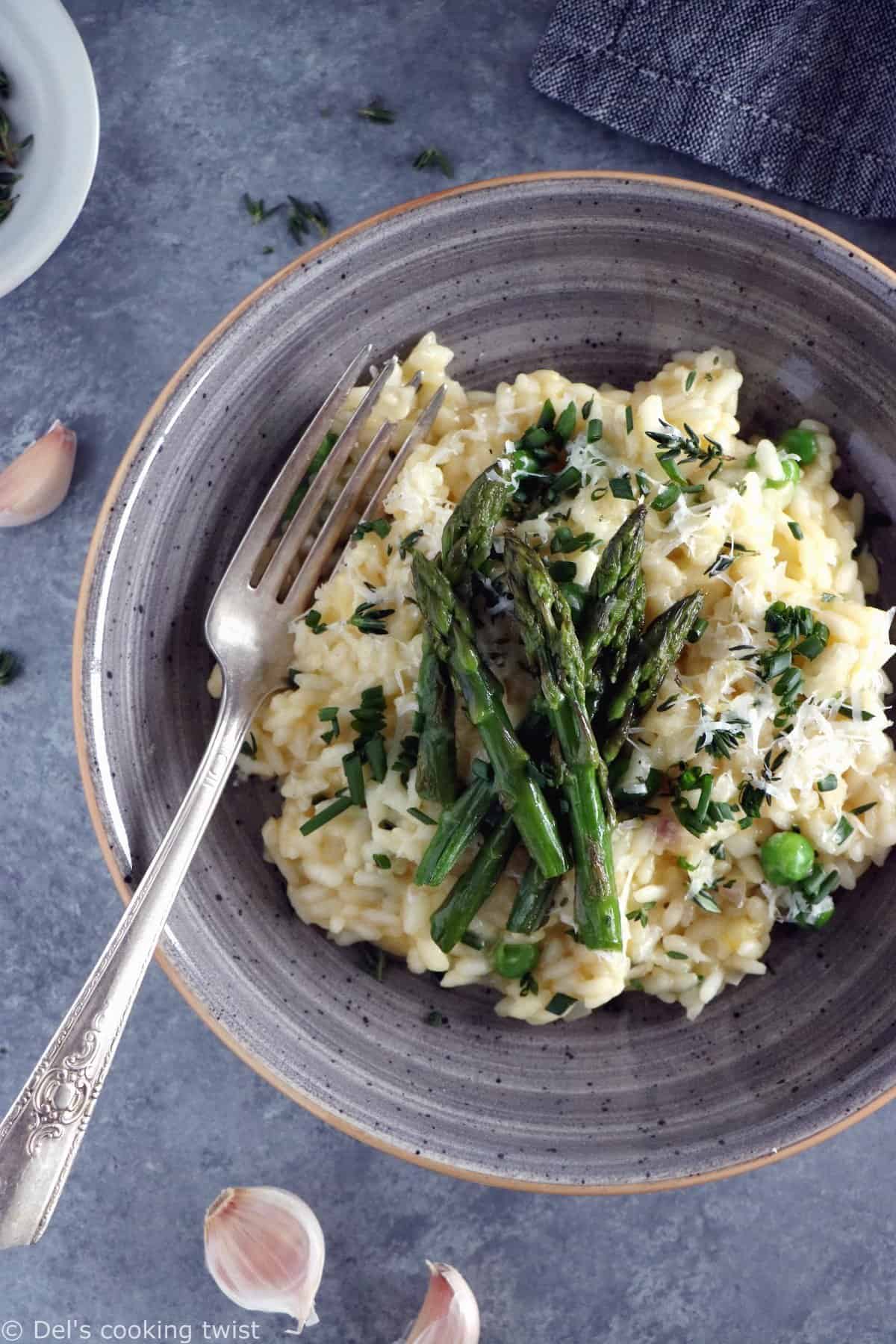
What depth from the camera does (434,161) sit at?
473 centimetres

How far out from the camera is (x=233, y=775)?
4.27m

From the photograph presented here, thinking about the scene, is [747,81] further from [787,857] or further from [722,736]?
[787,857]

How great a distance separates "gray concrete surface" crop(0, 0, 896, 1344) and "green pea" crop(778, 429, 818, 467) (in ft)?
3.81

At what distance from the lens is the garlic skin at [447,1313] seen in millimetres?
4352

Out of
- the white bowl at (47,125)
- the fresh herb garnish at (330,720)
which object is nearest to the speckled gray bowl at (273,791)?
the fresh herb garnish at (330,720)

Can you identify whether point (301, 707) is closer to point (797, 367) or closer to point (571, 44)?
point (797, 367)

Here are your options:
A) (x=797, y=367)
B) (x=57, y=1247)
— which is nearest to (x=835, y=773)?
(x=797, y=367)

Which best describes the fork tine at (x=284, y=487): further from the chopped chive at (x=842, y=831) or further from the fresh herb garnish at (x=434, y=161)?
the chopped chive at (x=842, y=831)

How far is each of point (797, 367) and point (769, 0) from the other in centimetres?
163

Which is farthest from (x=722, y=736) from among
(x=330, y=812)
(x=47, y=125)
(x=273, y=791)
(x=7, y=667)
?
(x=47, y=125)

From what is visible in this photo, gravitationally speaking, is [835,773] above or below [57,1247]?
above

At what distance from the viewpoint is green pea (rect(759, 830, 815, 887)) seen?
3.75 meters

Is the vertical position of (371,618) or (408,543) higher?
(408,543)

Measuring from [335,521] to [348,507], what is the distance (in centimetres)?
8
